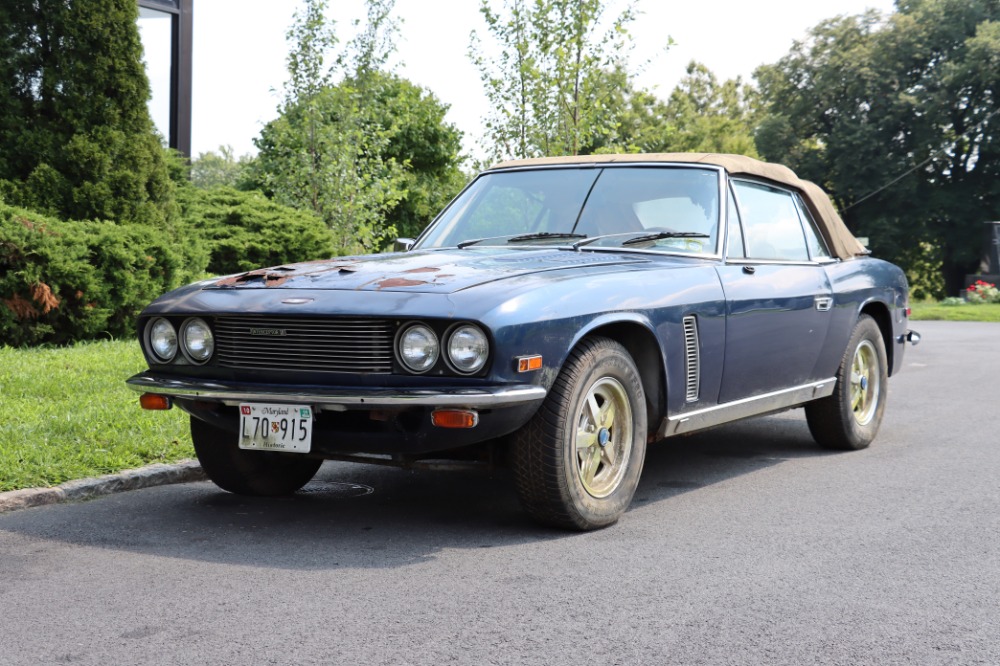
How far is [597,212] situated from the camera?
20.2 ft

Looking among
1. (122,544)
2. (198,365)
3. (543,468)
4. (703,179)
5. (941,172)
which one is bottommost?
(122,544)

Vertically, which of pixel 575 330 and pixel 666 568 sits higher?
pixel 575 330

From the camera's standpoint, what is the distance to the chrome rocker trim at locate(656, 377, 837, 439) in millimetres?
5438

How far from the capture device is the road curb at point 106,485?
17.7ft

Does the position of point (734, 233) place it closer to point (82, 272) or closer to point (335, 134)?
point (82, 272)

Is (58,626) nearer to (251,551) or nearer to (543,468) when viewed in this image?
(251,551)

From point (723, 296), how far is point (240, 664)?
3.22 meters

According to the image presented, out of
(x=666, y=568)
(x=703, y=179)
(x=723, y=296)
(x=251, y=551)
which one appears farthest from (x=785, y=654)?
(x=703, y=179)

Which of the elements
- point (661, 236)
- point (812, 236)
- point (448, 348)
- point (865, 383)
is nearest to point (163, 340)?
point (448, 348)

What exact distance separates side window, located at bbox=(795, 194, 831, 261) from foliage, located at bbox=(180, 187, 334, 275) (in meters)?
7.82

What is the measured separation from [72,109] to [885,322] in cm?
764

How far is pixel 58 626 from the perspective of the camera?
3629mm

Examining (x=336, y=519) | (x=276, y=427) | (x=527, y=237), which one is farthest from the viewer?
(x=527, y=237)

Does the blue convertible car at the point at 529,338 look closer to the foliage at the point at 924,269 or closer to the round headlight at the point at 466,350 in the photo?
the round headlight at the point at 466,350
